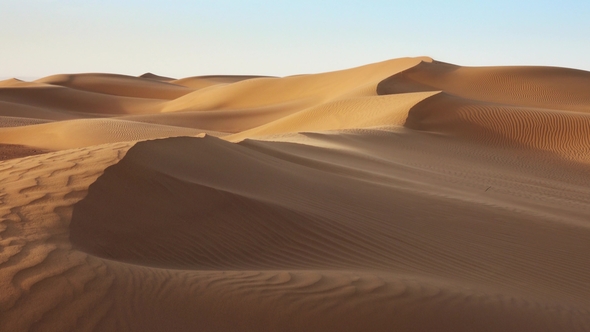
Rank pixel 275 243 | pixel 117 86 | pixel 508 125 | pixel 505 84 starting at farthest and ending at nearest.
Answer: pixel 117 86
pixel 505 84
pixel 508 125
pixel 275 243

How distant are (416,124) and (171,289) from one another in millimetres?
17865

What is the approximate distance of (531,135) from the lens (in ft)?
66.9

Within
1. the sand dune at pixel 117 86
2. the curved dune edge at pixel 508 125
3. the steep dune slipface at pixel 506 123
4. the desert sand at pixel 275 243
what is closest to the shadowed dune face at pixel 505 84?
the steep dune slipface at pixel 506 123

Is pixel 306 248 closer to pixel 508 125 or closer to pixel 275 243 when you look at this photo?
pixel 275 243

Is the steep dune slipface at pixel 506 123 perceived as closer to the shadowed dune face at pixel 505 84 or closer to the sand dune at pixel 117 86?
the shadowed dune face at pixel 505 84

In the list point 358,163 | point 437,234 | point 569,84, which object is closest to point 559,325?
point 437,234

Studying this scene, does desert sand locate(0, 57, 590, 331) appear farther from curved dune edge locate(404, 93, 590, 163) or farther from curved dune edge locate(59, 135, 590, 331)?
curved dune edge locate(404, 93, 590, 163)

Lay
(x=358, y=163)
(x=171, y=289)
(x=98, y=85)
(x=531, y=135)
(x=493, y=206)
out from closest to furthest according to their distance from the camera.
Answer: (x=171, y=289) < (x=493, y=206) < (x=358, y=163) < (x=531, y=135) < (x=98, y=85)

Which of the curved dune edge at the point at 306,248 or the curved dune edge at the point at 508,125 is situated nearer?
the curved dune edge at the point at 306,248

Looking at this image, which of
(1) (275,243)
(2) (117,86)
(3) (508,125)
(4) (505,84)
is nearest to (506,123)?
(3) (508,125)

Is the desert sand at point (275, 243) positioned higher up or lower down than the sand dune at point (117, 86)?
lower down

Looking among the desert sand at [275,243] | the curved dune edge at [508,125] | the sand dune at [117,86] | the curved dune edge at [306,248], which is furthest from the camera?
the sand dune at [117,86]

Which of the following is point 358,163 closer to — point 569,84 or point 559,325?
point 559,325

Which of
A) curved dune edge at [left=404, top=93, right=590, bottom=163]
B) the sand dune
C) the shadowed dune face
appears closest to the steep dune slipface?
curved dune edge at [left=404, top=93, right=590, bottom=163]
